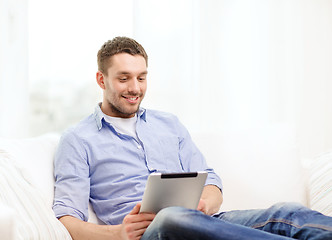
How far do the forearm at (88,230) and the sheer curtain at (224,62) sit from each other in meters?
1.49

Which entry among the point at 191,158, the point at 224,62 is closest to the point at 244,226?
the point at 191,158

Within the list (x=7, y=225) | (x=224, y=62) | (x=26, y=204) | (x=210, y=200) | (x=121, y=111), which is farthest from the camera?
(x=224, y=62)

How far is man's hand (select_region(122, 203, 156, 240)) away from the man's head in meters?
0.53

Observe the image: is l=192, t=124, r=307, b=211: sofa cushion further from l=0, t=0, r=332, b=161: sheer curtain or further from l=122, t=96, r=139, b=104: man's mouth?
l=0, t=0, r=332, b=161: sheer curtain

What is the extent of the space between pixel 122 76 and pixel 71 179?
0.45 meters

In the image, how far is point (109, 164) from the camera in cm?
178

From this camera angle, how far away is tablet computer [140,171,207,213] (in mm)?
1378

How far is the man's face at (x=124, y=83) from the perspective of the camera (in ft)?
6.06

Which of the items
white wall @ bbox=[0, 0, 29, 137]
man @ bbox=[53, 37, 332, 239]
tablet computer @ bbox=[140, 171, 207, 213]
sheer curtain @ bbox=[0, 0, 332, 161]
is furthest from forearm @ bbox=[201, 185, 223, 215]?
white wall @ bbox=[0, 0, 29, 137]

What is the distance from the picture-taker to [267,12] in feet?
10.6

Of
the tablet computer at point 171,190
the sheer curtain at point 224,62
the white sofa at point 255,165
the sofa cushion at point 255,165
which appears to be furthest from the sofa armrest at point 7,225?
the sheer curtain at point 224,62

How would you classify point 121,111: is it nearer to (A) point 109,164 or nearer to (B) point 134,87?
(B) point 134,87

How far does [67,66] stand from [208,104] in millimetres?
1187

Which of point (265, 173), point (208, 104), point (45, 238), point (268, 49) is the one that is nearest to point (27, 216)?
point (45, 238)
